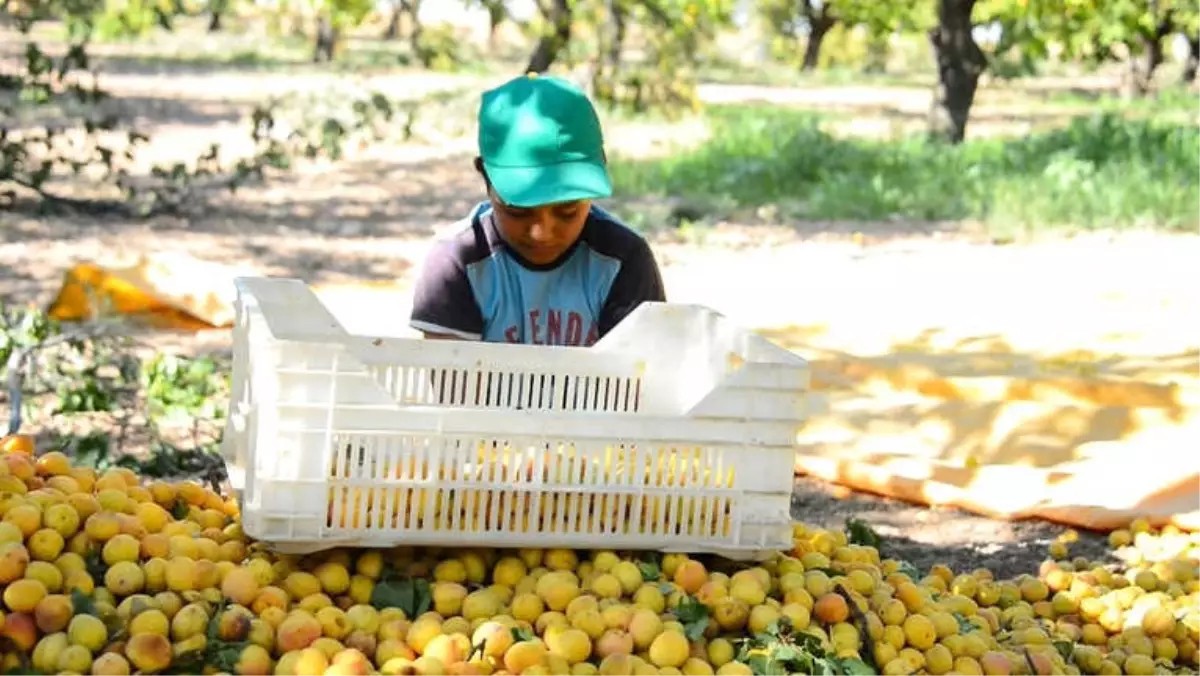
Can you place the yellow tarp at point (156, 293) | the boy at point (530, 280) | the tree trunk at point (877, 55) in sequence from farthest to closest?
the tree trunk at point (877, 55), the yellow tarp at point (156, 293), the boy at point (530, 280)

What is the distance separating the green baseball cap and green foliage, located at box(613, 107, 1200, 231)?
6.47 metres

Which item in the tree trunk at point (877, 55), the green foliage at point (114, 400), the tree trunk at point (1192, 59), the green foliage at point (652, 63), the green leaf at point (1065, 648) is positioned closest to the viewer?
the green leaf at point (1065, 648)

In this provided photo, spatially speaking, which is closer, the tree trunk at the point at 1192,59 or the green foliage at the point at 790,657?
the green foliage at the point at 790,657

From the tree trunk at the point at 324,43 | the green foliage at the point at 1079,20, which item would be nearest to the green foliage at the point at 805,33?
the green foliage at the point at 1079,20

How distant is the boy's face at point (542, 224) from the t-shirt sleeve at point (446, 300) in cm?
12

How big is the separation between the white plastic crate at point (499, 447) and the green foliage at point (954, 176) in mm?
6792

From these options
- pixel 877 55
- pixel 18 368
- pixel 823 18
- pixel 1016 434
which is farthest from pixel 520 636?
pixel 877 55

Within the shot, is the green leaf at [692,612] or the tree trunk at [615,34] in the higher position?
the tree trunk at [615,34]

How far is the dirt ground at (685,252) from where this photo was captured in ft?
14.2

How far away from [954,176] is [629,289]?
8031 mm

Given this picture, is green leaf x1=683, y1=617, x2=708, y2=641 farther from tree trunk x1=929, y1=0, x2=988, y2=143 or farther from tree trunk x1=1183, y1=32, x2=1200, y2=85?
tree trunk x1=1183, y1=32, x2=1200, y2=85

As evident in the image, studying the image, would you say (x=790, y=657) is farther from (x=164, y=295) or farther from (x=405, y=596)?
(x=164, y=295)

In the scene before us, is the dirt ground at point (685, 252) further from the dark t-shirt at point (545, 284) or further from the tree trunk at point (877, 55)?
the tree trunk at point (877, 55)

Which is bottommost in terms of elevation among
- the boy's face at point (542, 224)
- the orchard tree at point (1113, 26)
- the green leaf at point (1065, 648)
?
the green leaf at point (1065, 648)
